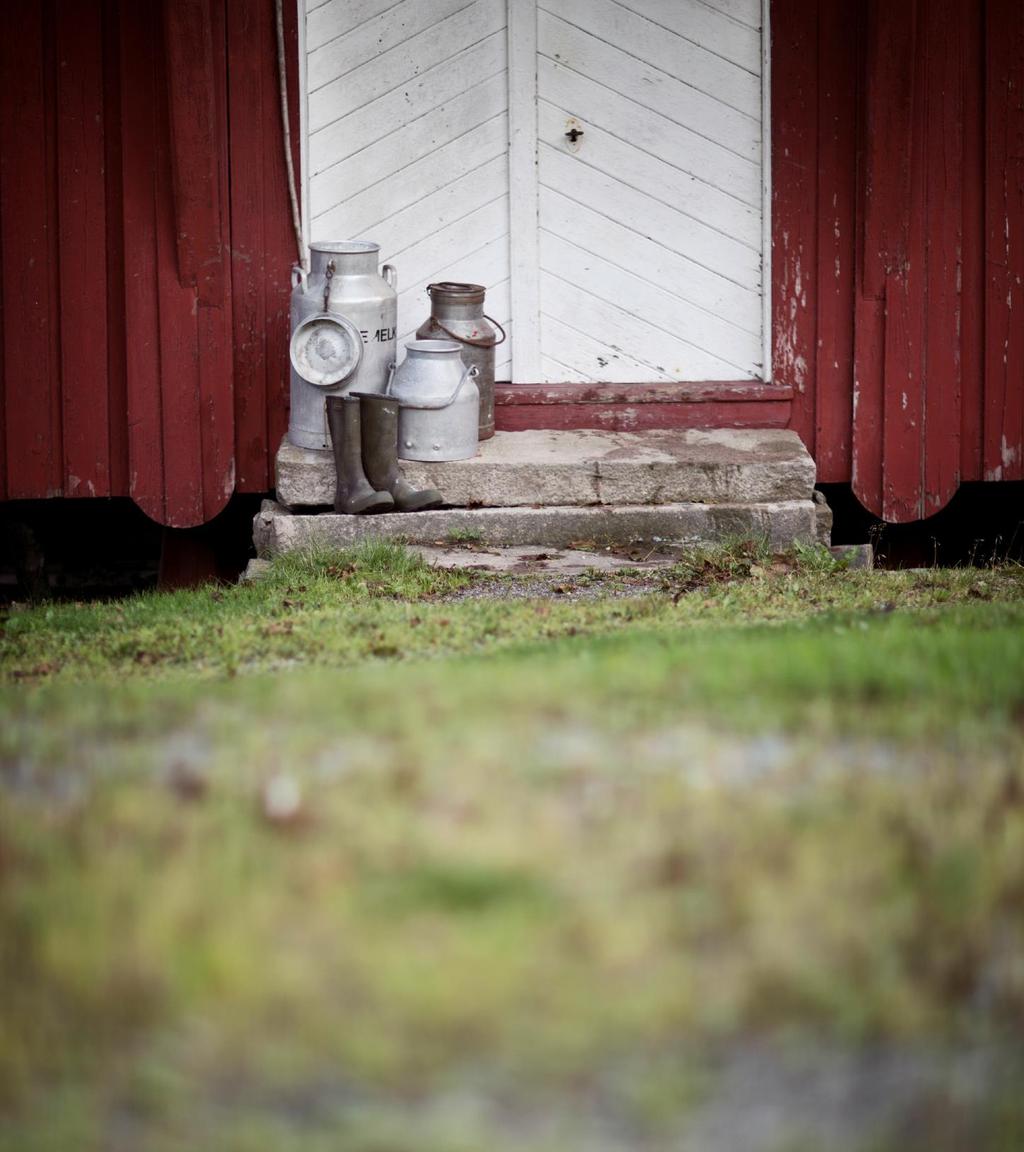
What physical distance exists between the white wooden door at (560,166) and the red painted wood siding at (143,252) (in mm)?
341

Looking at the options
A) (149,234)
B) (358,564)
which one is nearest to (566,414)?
(358,564)

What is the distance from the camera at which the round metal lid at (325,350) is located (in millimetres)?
6797

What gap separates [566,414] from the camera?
294 inches

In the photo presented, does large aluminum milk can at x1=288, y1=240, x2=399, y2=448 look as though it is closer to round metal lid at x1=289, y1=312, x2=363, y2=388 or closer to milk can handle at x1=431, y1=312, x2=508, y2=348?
round metal lid at x1=289, y1=312, x2=363, y2=388

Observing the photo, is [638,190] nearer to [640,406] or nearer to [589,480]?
[640,406]

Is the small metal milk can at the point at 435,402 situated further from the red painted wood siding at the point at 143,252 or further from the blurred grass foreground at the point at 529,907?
the blurred grass foreground at the point at 529,907

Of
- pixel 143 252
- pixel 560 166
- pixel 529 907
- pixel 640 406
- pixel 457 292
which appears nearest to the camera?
pixel 529 907

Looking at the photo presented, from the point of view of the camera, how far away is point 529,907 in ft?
9.32

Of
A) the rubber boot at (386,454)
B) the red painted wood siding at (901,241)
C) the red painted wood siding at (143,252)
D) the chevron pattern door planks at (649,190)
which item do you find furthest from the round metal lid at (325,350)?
the red painted wood siding at (901,241)

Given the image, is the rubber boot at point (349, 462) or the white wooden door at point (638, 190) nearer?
the rubber boot at point (349, 462)

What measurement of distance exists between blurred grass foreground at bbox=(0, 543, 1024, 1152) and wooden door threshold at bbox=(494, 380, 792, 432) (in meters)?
3.14

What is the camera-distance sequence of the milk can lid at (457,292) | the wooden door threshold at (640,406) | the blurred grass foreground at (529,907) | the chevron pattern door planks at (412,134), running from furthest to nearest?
the wooden door threshold at (640,406) → the chevron pattern door planks at (412,134) → the milk can lid at (457,292) → the blurred grass foreground at (529,907)

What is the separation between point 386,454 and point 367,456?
8 cm

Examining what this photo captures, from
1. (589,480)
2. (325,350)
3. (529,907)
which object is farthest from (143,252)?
(529,907)
